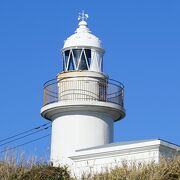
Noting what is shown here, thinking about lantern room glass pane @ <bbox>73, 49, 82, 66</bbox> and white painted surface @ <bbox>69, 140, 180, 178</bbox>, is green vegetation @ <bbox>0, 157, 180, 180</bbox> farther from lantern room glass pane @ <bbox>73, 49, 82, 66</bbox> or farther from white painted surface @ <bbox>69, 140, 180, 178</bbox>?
lantern room glass pane @ <bbox>73, 49, 82, 66</bbox>

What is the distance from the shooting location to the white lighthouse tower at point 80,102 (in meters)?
21.1

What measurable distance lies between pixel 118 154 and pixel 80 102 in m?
2.79

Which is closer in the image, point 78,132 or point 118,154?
point 118,154

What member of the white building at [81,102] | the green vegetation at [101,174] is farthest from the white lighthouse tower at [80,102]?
the green vegetation at [101,174]

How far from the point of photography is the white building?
21.1 metres

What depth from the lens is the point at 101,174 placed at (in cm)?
1492

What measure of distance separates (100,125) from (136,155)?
9.91 feet

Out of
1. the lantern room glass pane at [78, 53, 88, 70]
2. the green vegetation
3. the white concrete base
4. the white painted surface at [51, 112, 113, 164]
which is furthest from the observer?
the lantern room glass pane at [78, 53, 88, 70]

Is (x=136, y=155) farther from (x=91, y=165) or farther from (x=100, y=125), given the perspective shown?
(x=100, y=125)

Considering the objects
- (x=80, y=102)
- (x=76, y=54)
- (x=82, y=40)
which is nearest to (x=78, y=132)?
(x=80, y=102)

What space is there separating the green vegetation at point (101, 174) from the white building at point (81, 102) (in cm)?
392

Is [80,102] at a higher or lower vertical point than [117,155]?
higher

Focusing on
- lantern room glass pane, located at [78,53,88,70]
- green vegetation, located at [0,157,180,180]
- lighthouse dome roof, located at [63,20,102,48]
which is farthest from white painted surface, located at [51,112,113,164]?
green vegetation, located at [0,157,180,180]

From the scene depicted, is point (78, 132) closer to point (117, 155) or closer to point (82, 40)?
point (117, 155)
